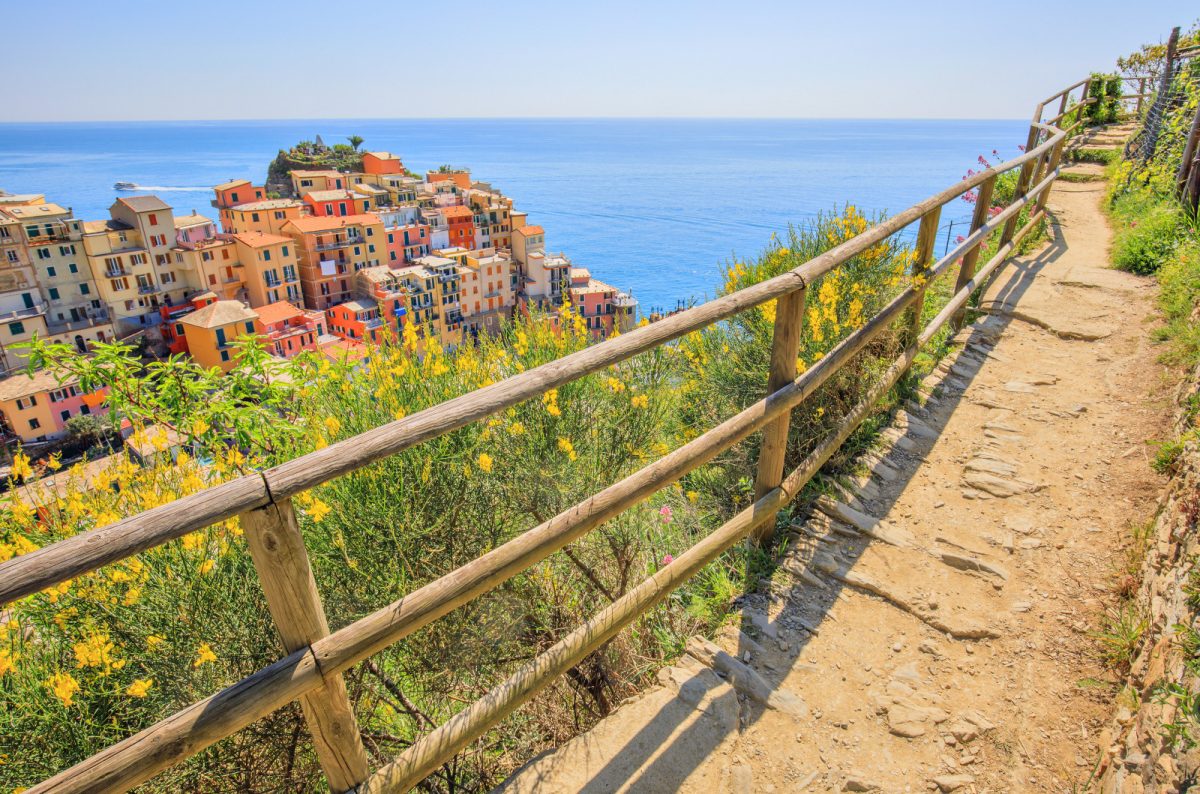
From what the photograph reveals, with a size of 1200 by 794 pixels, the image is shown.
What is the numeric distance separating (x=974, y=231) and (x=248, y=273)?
3368 cm

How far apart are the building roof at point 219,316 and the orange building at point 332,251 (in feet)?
25.5

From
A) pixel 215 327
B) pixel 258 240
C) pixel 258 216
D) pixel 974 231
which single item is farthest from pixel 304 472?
pixel 258 216

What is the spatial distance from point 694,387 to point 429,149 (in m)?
165

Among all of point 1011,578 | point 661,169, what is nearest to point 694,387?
point 1011,578

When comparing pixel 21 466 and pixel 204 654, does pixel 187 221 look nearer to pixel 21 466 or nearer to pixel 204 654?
pixel 21 466

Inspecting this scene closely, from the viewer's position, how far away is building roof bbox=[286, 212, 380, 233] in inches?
1298

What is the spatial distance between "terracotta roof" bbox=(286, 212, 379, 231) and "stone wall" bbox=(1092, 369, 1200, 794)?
3568 centimetres

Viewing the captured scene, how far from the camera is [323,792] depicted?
251 cm

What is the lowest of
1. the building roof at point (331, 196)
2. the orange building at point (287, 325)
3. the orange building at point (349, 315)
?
the orange building at point (349, 315)

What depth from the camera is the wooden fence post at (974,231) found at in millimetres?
4469

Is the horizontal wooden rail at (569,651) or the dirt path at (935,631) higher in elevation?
the horizontal wooden rail at (569,651)

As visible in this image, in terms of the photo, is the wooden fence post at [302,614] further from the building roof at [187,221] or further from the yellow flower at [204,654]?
the building roof at [187,221]

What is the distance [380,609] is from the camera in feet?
5.91

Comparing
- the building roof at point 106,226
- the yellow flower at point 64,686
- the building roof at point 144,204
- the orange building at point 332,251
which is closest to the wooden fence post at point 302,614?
the yellow flower at point 64,686
